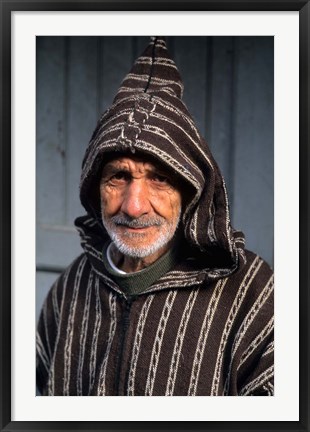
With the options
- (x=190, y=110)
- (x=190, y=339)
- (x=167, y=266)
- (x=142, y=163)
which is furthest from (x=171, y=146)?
(x=190, y=110)

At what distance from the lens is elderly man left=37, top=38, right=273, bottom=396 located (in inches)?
102

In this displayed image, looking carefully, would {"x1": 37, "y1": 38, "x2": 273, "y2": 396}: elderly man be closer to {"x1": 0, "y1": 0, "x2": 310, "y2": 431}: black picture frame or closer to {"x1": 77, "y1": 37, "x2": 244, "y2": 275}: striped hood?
{"x1": 77, "y1": 37, "x2": 244, "y2": 275}: striped hood

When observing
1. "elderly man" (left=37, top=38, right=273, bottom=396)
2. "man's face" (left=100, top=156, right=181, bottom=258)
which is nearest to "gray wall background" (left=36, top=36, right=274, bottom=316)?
"elderly man" (left=37, top=38, right=273, bottom=396)

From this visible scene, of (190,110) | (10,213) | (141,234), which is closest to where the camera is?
(10,213)

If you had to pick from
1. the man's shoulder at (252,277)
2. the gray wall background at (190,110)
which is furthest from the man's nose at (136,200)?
the gray wall background at (190,110)

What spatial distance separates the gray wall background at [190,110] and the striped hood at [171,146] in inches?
31.2

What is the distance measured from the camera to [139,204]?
8.51 feet

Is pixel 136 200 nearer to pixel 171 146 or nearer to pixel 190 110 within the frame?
pixel 171 146

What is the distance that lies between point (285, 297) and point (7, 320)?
740 millimetres

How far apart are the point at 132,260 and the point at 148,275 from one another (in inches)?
3.3

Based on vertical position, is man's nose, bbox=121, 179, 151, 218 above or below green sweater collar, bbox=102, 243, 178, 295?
above

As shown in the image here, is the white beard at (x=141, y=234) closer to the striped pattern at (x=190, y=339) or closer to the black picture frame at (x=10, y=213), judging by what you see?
the striped pattern at (x=190, y=339)

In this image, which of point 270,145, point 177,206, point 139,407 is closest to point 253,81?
point 270,145

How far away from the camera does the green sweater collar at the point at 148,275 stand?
272cm
